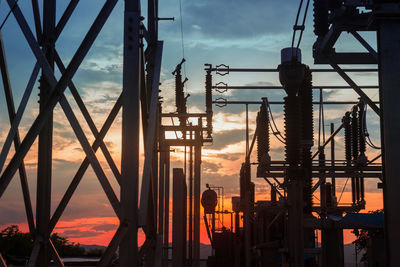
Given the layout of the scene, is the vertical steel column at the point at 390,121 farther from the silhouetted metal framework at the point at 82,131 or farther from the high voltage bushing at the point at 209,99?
the high voltage bushing at the point at 209,99

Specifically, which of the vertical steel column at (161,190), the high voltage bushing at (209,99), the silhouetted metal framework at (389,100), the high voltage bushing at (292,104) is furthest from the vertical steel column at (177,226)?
the silhouetted metal framework at (389,100)

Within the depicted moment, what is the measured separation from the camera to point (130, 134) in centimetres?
567

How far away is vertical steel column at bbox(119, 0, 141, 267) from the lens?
18.3ft

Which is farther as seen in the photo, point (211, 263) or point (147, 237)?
point (211, 263)

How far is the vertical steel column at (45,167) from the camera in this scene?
6.52 metres

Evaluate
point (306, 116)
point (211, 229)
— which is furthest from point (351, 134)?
point (211, 229)

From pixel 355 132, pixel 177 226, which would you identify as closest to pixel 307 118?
pixel 177 226

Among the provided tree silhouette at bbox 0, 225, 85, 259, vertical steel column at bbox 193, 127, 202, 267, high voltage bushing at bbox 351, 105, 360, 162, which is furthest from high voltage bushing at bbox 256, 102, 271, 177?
tree silhouette at bbox 0, 225, 85, 259

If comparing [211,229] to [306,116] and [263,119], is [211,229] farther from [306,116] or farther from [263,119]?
[306,116]

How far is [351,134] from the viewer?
72.2ft

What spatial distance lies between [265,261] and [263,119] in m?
6.91

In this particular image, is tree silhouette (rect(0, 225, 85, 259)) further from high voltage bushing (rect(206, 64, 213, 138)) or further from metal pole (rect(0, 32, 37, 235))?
metal pole (rect(0, 32, 37, 235))

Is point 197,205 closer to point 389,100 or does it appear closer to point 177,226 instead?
point 177,226

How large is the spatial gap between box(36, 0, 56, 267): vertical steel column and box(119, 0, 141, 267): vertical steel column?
1297 millimetres
